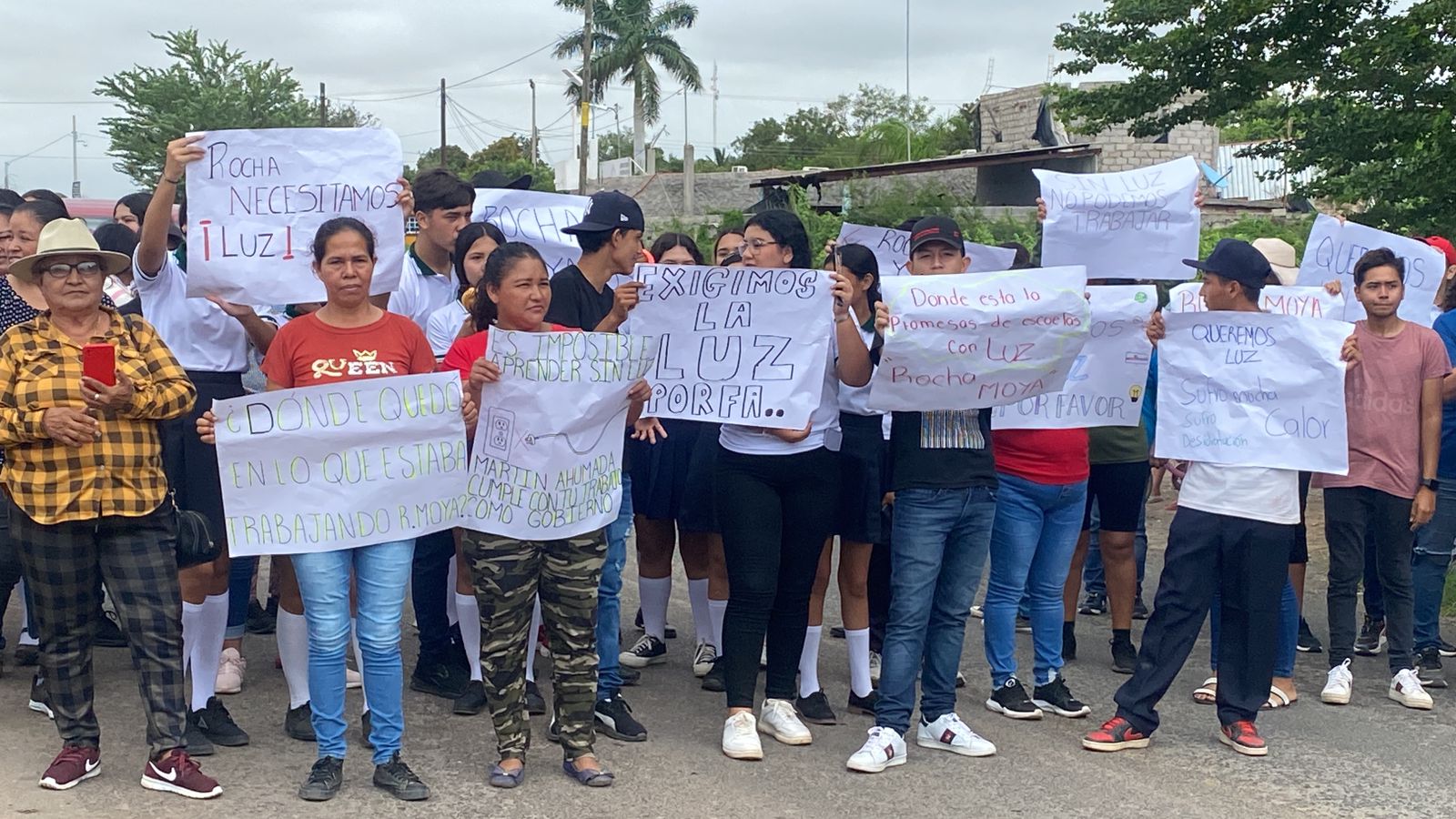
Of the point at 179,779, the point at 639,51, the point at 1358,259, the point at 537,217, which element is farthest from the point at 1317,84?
the point at 639,51

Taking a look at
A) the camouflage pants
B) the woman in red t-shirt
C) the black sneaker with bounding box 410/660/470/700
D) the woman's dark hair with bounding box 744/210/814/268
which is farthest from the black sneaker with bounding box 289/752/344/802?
the woman's dark hair with bounding box 744/210/814/268

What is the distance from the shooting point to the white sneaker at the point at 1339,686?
21.7ft

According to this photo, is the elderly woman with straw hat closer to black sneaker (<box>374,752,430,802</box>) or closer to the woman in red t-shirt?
the woman in red t-shirt

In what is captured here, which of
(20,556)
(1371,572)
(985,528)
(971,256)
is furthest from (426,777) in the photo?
(1371,572)

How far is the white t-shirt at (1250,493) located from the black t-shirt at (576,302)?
8.21 ft

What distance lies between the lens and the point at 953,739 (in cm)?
579

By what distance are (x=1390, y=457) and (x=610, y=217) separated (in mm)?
3727

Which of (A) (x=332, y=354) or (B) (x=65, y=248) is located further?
(A) (x=332, y=354)

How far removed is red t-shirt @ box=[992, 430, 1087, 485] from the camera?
20.6 feet

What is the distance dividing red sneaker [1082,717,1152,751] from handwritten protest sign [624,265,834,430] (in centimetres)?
176

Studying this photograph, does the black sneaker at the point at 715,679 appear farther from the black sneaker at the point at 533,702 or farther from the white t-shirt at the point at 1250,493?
the white t-shirt at the point at 1250,493

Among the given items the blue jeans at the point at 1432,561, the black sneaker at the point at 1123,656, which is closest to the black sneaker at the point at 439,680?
the black sneaker at the point at 1123,656

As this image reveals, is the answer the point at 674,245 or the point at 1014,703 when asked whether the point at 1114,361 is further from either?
the point at 674,245

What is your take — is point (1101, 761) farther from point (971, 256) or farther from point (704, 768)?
point (971, 256)
